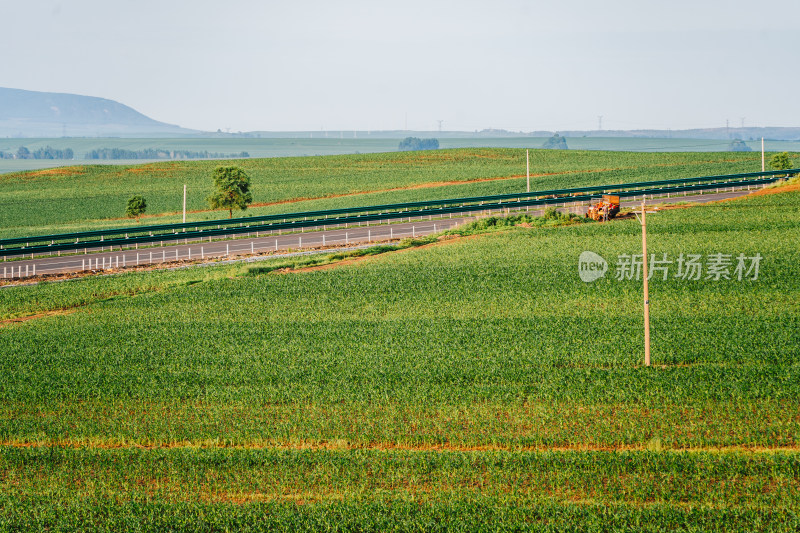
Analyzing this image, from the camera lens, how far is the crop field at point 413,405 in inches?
621

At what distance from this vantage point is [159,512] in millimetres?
15805

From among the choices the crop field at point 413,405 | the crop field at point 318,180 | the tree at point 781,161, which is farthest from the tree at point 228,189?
the tree at point 781,161

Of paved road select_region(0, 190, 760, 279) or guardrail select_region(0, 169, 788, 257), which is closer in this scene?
paved road select_region(0, 190, 760, 279)

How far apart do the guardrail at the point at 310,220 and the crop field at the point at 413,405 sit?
56.6ft

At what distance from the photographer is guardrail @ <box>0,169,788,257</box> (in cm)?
5691

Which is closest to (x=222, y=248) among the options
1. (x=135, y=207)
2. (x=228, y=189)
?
(x=228, y=189)

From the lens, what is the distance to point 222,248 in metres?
59.4

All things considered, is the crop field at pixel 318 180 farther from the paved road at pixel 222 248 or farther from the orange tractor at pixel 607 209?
the orange tractor at pixel 607 209

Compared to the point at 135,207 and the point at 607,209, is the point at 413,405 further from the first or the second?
the point at 135,207

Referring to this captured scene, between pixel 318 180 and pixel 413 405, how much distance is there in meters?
99.5

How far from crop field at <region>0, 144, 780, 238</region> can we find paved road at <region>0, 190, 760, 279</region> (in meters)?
19.7

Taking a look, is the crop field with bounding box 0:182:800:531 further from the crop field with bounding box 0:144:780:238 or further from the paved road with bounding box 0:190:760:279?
the crop field with bounding box 0:144:780:238

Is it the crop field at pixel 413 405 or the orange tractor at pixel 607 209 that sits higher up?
the orange tractor at pixel 607 209

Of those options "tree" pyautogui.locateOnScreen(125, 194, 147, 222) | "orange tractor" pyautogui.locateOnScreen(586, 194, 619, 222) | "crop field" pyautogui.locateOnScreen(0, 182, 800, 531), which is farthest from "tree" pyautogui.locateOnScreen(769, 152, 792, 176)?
"tree" pyautogui.locateOnScreen(125, 194, 147, 222)
